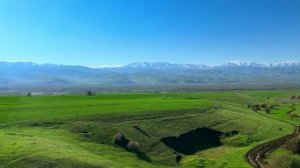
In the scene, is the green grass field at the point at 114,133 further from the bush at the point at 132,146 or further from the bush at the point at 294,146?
the bush at the point at 294,146

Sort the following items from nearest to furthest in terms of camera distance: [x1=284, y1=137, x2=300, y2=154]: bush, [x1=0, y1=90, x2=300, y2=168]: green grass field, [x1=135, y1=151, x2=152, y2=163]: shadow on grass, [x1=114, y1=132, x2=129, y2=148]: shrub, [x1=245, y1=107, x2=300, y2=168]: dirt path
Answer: [x1=0, y1=90, x2=300, y2=168]: green grass field → [x1=135, y1=151, x2=152, y2=163]: shadow on grass → [x1=245, y1=107, x2=300, y2=168]: dirt path → [x1=114, y1=132, x2=129, y2=148]: shrub → [x1=284, y1=137, x2=300, y2=154]: bush

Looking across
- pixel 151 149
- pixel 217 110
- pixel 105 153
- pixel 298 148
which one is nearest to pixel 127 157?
pixel 105 153

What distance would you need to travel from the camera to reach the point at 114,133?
81062mm

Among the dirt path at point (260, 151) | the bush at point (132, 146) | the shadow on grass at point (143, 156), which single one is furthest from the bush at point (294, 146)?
the bush at point (132, 146)

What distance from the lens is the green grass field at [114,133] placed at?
58.3 metres

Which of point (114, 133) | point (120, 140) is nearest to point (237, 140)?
point (114, 133)

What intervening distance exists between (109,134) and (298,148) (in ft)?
114

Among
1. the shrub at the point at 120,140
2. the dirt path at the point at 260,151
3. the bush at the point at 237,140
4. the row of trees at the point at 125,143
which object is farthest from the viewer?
the bush at the point at 237,140

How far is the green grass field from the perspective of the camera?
191 feet

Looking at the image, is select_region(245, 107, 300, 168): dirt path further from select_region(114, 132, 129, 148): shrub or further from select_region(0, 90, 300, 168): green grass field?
select_region(114, 132, 129, 148): shrub

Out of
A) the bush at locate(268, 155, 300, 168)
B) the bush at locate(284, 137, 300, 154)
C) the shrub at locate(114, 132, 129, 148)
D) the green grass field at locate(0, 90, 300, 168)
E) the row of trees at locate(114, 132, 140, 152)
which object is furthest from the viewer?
the bush at locate(284, 137, 300, 154)

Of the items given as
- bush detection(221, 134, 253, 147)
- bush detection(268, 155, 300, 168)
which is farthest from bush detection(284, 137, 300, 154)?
bush detection(268, 155, 300, 168)

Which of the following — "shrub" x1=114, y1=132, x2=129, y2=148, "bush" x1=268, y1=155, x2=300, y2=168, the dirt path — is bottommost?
the dirt path

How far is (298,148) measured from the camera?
80.1 meters
